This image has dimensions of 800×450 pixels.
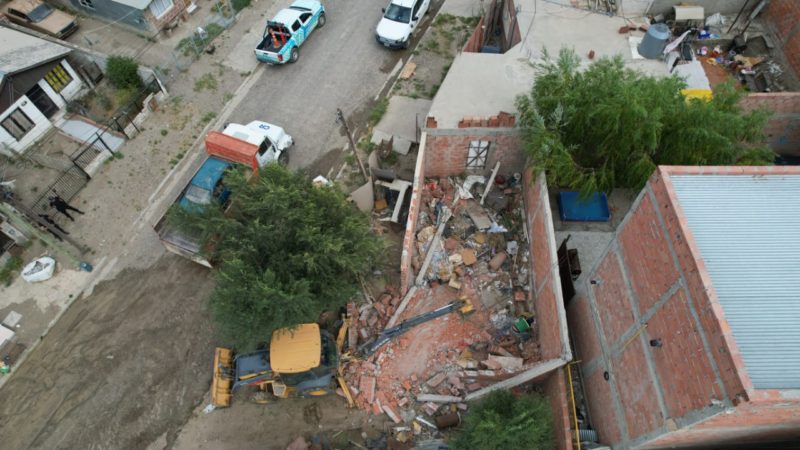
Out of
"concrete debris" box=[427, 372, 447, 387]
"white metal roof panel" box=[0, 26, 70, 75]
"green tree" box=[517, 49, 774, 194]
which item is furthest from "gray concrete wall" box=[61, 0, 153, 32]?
"concrete debris" box=[427, 372, 447, 387]

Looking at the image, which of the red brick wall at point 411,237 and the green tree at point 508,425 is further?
the red brick wall at point 411,237

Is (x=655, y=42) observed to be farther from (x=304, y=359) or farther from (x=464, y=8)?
(x=304, y=359)

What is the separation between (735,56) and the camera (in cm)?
1925

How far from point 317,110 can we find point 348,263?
10.4 metres

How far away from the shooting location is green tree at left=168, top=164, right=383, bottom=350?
43.0 feet

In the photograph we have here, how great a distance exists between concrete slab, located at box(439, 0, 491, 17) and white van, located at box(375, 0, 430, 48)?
6.20 ft

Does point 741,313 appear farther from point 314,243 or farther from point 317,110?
point 317,110

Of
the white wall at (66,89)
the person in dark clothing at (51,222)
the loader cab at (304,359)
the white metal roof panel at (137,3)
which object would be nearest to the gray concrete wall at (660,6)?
the loader cab at (304,359)

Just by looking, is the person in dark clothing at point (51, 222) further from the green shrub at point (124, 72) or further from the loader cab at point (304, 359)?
the loader cab at point (304, 359)

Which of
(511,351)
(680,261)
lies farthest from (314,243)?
(680,261)

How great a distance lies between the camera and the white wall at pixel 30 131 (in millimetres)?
20469

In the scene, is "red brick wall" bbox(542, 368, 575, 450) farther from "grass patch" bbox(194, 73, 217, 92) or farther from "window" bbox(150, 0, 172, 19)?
"window" bbox(150, 0, 172, 19)

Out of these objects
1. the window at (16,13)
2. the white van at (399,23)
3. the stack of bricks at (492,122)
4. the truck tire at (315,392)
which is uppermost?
the window at (16,13)

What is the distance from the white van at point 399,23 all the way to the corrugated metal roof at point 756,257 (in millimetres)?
16390
